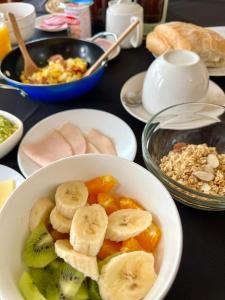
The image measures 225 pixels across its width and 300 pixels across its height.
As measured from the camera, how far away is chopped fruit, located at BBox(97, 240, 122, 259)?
1.54ft

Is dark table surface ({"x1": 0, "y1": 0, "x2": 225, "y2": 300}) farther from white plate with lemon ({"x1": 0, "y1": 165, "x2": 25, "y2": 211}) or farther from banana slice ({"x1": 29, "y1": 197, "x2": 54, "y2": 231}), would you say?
banana slice ({"x1": 29, "y1": 197, "x2": 54, "y2": 231})

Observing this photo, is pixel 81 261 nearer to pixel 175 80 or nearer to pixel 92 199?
pixel 92 199

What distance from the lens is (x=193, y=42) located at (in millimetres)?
996

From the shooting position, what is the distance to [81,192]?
0.54m

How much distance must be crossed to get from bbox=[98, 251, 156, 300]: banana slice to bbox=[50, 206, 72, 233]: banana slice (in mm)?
94

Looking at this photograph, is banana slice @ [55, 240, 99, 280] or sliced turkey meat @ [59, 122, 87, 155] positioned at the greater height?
banana slice @ [55, 240, 99, 280]

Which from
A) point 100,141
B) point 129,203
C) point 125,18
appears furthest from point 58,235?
point 125,18

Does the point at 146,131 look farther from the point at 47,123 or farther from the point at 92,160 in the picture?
the point at 47,123

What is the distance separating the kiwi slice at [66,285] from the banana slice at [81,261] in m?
0.01

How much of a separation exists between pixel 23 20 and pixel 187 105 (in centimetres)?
74

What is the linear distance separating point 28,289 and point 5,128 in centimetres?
46

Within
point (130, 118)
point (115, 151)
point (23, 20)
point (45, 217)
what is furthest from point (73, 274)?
point (23, 20)

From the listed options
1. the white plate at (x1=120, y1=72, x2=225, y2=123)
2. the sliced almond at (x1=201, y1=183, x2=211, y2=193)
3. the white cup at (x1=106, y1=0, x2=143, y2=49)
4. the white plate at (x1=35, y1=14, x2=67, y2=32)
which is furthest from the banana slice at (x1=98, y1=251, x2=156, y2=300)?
the white plate at (x1=35, y1=14, x2=67, y2=32)

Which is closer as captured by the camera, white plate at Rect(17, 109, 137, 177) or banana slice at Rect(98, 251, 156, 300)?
banana slice at Rect(98, 251, 156, 300)
